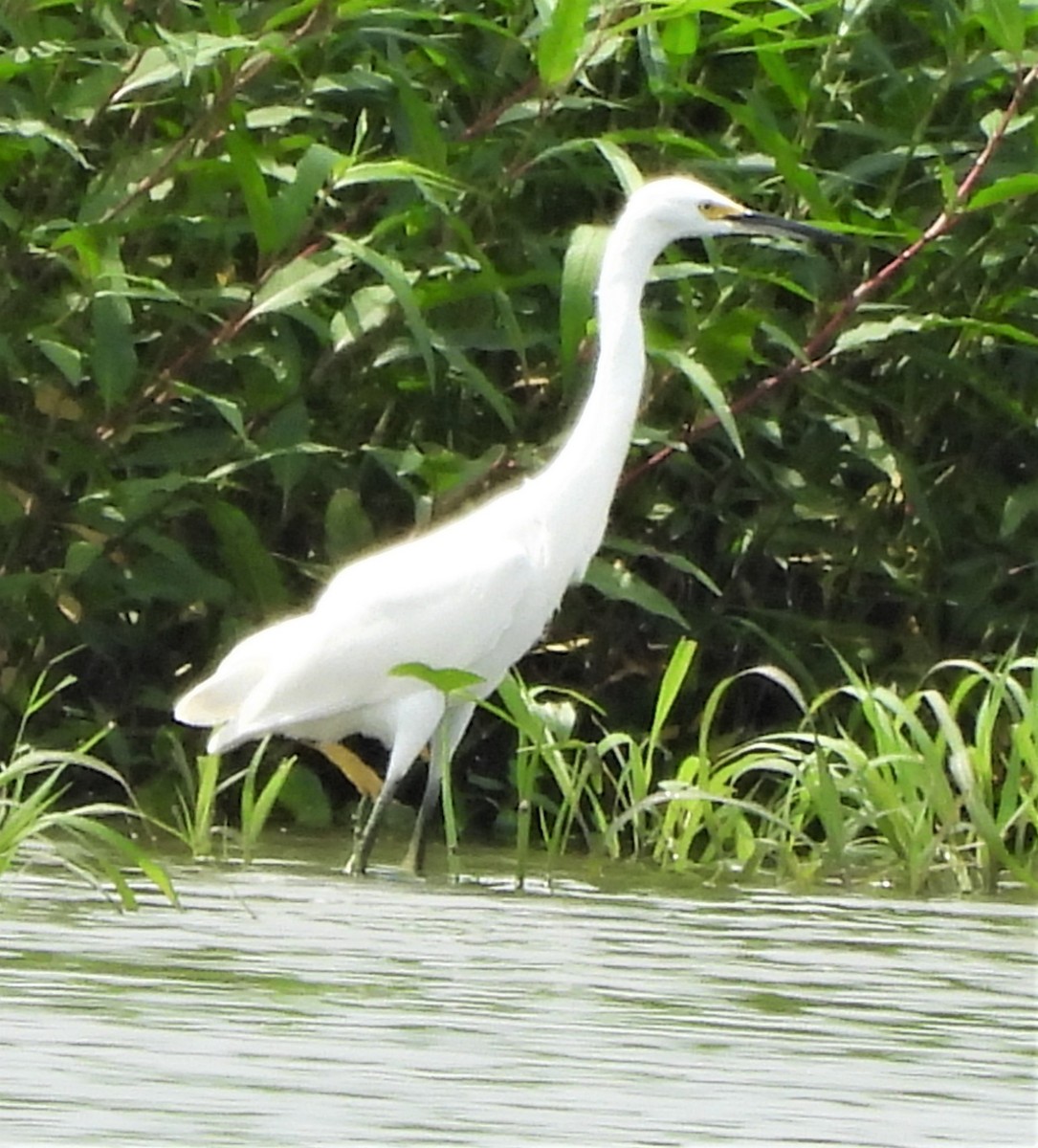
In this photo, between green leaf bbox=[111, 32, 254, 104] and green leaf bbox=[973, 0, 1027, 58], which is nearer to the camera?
green leaf bbox=[111, 32, 254, 104]

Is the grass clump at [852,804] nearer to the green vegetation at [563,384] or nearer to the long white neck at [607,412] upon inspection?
the green vegetation at [563,384]

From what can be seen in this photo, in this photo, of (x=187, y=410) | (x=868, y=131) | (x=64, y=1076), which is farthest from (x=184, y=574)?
(x=64, y=1076)

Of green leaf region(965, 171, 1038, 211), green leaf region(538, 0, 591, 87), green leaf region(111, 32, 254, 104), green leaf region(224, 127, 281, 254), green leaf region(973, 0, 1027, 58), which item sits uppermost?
green leaf region(973, 0, 1027, 58)

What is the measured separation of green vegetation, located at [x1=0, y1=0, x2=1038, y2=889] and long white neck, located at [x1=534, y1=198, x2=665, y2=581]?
137 mm

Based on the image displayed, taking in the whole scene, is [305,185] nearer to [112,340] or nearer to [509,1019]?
[112,340]

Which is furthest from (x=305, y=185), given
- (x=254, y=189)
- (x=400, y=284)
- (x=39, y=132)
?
(x=39, y=132)

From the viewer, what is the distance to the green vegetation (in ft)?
22.0

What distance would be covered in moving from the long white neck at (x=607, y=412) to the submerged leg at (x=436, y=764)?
1.31 feet

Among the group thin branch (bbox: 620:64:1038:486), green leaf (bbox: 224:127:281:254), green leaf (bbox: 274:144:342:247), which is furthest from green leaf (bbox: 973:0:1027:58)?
green leaf (bbox: 224:127:281:254)

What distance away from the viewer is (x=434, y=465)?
7168mm

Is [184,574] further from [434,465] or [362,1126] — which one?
[362,1126]

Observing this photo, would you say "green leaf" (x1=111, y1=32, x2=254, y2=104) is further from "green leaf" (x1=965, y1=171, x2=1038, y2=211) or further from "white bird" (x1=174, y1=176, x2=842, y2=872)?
"green leaf" (x1=965, y1=171, x2=1038, y2=211)

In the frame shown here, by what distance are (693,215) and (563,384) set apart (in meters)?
0.69

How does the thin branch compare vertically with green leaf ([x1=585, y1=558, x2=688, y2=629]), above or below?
above
